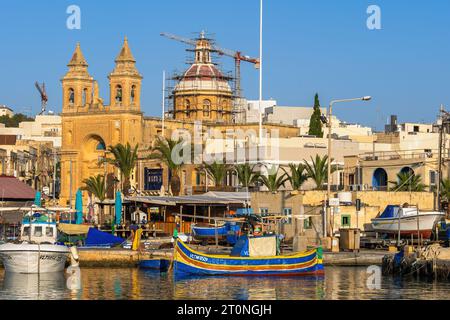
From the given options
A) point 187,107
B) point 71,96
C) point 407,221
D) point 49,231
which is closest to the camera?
point 49,231

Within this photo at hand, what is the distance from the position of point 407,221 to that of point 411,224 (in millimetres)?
295

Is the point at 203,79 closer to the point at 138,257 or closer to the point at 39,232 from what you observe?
the point at 138,257

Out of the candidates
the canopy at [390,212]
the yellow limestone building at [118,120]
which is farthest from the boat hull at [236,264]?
the yellow limestone building at [118,120]

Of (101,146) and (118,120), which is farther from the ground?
(118,120)

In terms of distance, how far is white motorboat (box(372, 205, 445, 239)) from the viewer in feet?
206

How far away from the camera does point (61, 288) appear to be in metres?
46.7

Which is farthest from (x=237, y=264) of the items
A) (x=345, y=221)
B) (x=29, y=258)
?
(x=345, y=221)

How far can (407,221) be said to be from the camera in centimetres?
6344

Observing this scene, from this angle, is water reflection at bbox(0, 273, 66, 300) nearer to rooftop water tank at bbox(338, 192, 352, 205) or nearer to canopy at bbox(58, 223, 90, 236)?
canopy at bbox(58, 223, 90, 236)

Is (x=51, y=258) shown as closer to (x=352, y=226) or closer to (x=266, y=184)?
(x=352, y=226)
